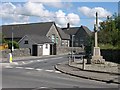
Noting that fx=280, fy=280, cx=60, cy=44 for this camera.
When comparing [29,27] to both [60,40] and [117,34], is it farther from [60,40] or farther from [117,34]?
[117,34]

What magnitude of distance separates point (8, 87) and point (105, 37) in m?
44.7

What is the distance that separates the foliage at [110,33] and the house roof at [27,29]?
1520 cm

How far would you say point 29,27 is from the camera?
77.0 metres

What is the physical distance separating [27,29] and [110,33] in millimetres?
27568

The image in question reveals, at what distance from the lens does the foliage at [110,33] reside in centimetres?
5093

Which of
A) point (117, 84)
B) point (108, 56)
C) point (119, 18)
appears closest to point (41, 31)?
point (119, 18)

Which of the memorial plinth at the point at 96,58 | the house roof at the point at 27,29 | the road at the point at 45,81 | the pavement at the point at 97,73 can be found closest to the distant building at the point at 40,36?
the house roof at the point at 27,29

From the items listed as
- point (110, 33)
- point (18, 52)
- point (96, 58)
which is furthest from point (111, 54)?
point (18, 52)

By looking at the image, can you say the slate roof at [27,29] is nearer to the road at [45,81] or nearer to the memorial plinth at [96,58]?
the memorial plinth at [96,58]

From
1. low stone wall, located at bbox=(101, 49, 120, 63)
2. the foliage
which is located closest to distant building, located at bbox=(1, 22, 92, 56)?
the foliage

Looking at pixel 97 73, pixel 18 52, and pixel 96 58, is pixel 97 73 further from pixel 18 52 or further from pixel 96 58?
pixel 18 52

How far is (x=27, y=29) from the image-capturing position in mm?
75562

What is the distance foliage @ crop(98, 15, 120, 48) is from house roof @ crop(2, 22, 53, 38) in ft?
49.9

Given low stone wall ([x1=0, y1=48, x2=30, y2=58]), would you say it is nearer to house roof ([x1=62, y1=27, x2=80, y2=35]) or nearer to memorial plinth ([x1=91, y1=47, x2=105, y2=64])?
memorial plinth ([x1=91, y1=47, x2=105, y2=64])
